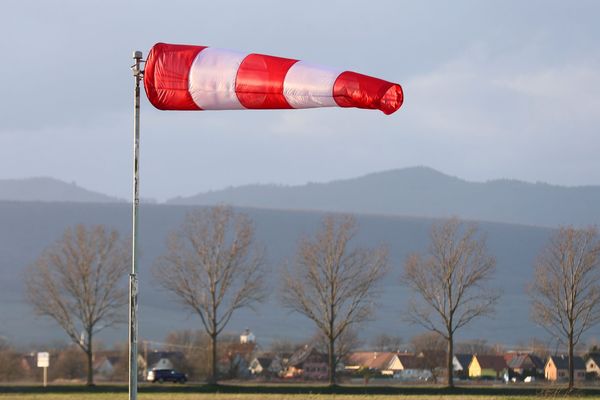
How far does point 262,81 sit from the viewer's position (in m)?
16.8

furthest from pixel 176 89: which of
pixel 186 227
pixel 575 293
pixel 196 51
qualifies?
pixel 186 227

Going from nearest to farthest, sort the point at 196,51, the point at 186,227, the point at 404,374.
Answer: the point at 196,51 → the point at 186,227 → the point at 404,374

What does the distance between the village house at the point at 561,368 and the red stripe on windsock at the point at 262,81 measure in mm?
99615

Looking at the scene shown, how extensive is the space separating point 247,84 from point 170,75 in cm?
145

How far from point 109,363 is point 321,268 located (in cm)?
5547

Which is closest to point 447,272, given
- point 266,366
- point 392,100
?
point 392,100

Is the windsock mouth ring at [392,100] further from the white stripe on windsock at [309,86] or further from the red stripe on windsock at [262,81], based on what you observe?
the red stripe on windsock at [262,81]

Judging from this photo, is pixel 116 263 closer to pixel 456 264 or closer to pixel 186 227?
pixel 186 227

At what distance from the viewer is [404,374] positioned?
119250 millimetres

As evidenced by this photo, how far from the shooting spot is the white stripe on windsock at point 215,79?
17.4 m

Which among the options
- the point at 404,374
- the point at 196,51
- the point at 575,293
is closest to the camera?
the point at 196,51

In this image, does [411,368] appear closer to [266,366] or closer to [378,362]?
[378,362]

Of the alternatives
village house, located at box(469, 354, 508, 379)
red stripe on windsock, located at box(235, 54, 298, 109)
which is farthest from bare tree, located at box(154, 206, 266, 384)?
red stripe on windsock, located at box(235, 54, 298, 109)

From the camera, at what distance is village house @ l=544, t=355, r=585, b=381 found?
11319 cm
